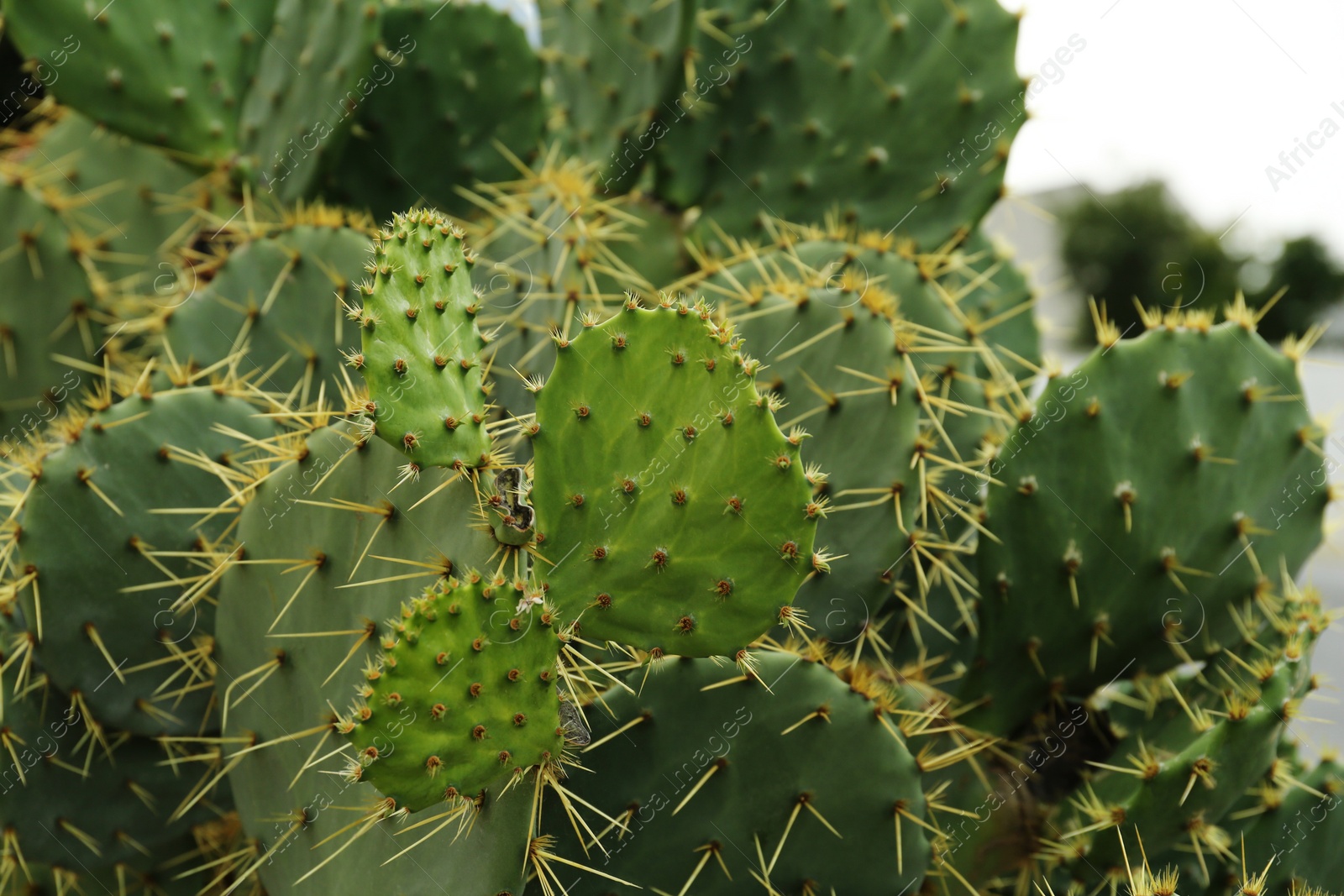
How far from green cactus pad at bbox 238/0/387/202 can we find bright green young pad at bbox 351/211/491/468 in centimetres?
80

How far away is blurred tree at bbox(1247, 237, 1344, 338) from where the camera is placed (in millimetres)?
7527

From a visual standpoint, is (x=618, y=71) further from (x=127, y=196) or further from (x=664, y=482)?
(x=664, y=482)

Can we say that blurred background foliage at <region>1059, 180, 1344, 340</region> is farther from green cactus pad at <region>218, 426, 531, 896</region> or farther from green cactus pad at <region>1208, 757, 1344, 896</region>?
green cactus pad at <region>218, 426, 531, 896</region>

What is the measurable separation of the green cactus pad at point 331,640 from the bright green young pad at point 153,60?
3.31 ft

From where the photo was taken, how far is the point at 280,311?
1337 mm

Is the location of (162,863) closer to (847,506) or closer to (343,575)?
(343,575)

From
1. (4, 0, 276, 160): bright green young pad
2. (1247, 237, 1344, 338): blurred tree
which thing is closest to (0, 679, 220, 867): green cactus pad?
(4, 0, 276, 160): bright green young pad

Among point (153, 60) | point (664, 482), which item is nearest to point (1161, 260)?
point (153, 60)

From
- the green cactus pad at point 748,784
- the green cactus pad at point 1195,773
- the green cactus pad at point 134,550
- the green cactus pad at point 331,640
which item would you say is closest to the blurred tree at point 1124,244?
the green cactus pad at point 1195,773

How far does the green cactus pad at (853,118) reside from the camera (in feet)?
5.12

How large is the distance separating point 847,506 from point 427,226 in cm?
52

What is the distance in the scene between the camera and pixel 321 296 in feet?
4.35

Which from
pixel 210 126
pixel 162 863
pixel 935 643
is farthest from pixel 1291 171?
pixel 162 863

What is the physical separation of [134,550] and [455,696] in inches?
24.8
